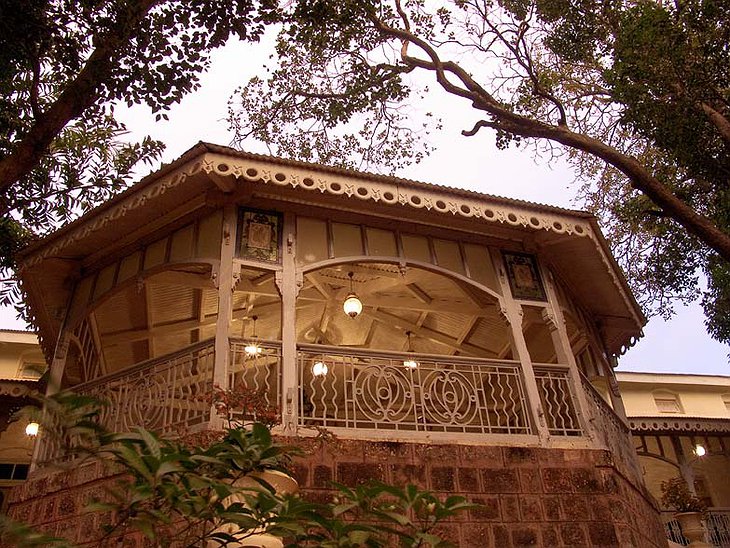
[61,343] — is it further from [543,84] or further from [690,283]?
[690,283]

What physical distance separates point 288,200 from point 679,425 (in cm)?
1007

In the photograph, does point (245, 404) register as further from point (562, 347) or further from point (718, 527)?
point (718, 527)

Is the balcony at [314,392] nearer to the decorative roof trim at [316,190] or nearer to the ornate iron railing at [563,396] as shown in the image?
the ornate iron railing at [563,396]

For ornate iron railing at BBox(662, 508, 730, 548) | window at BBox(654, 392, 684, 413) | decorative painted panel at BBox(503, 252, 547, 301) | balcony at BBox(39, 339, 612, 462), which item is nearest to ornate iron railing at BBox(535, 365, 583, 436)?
balcony at BBox(39, 339, 612, 462)

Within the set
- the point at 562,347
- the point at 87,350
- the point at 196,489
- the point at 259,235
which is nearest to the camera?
the point at 196,489

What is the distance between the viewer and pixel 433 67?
11.9m

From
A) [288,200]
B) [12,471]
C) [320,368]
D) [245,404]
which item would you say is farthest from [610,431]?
[12,471]

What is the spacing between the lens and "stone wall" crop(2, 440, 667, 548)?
20.3 ft

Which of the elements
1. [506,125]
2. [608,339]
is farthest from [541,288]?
[506,125]

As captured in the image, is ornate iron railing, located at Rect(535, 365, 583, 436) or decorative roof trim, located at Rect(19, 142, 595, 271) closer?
decorative roof trim, located at Rect(19, 142, 595, 271)

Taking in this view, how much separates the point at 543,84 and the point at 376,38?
308 cm

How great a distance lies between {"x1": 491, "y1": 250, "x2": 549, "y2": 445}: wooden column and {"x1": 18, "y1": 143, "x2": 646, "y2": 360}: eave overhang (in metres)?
0.57

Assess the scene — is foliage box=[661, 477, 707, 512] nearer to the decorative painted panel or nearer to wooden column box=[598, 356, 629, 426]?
wooden column box=[598, 356, 629, 426]

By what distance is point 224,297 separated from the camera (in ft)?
23.1
